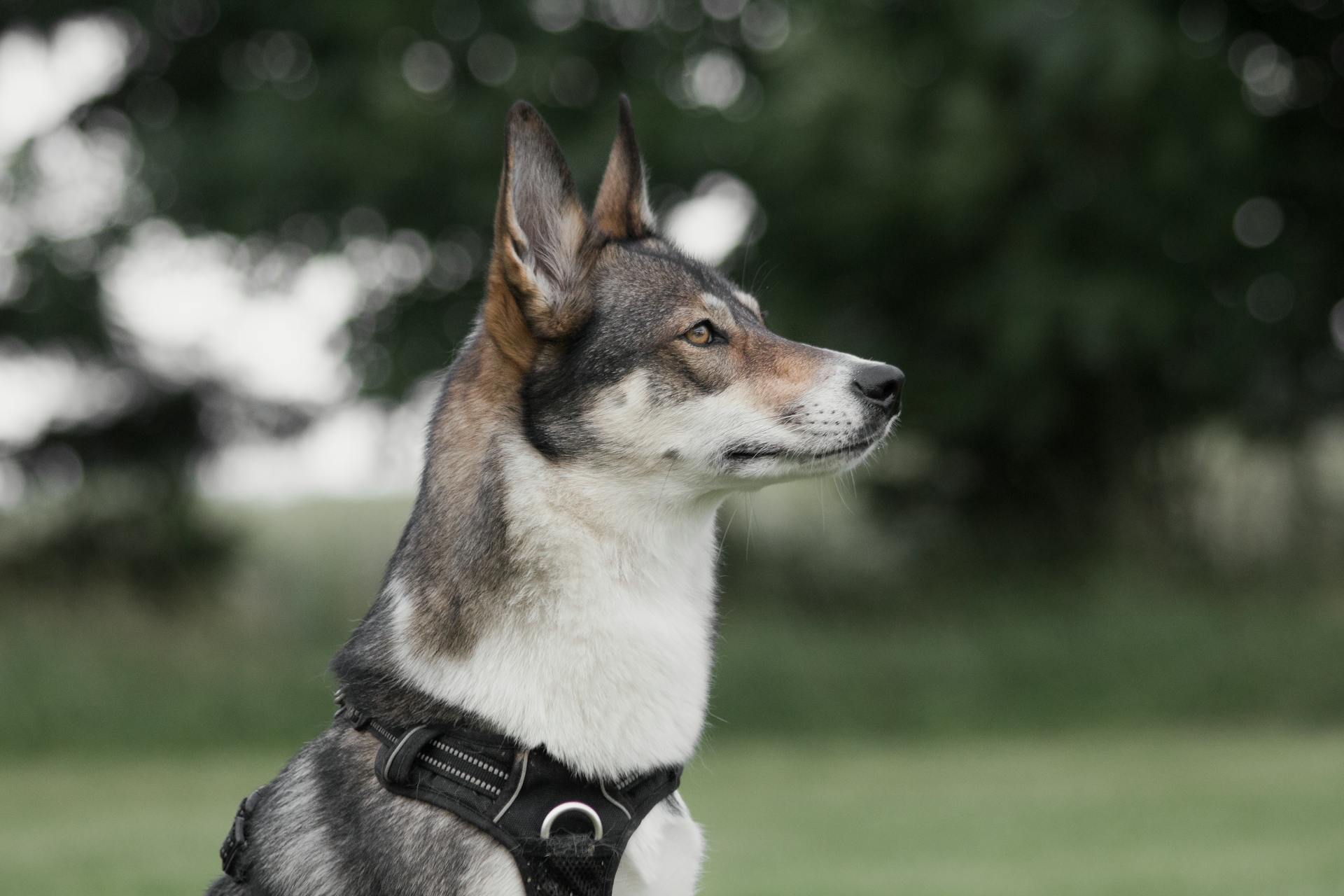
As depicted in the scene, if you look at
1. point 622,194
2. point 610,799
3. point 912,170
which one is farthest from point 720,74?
point 610,799

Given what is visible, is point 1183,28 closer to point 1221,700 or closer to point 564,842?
point 1221,700

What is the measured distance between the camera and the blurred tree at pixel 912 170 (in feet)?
40.7

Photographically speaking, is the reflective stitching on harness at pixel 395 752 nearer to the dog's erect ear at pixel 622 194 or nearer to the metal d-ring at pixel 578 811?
the metal d-ring at pixel 578 811

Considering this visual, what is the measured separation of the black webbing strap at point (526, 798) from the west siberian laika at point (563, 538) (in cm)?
2

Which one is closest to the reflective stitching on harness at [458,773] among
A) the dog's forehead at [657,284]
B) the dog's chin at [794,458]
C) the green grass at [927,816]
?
the dog's chin at [794,458]

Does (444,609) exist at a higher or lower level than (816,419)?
lower

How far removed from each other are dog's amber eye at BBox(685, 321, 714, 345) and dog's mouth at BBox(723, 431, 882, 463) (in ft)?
1.07

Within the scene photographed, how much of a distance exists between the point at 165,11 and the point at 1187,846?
12.9m

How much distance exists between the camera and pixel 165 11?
1566cm

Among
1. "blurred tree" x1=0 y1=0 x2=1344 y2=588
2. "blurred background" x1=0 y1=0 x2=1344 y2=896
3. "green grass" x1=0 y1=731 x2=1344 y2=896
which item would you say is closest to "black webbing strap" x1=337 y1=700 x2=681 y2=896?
"green grass" x1=0 y1=731 x2=1344 y2=896

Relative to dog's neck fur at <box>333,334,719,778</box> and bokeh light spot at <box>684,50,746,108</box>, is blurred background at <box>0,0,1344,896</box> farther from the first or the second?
dog's neck fur at <box>333,334,719,778</box>

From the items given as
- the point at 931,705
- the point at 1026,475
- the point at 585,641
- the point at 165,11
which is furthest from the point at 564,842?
the point at 165,11

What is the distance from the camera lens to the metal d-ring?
339cm

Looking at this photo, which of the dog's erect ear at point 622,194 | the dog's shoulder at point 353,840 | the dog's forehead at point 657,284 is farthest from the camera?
the dog's erect ear at point 622,194
